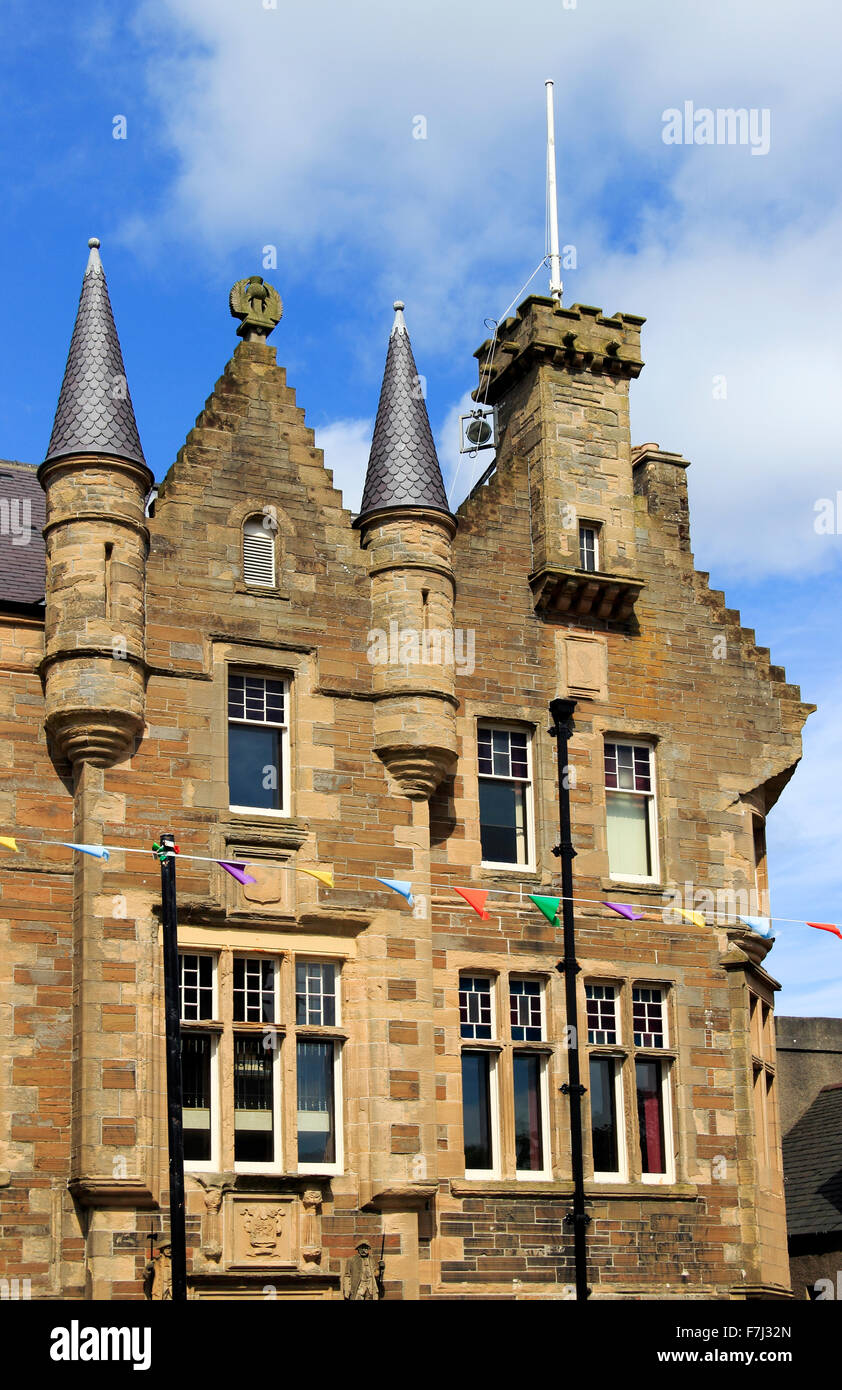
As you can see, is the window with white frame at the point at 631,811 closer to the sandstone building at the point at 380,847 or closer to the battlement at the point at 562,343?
the sandstone building at the point at 380,847

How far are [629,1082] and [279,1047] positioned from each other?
5254 millimetres

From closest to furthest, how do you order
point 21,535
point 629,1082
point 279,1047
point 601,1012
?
point 279,1047 < point 629,1082 < point 601,1012 < point 21,535

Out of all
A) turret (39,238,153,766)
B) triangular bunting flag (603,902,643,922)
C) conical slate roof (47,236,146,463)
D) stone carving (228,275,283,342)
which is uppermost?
stone carving (228,275,283,342)

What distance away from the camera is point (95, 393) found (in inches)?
967

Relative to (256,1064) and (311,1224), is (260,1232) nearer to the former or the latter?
(311,1224)

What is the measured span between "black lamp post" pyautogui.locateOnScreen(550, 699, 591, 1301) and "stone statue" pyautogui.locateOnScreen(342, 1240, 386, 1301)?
252cm

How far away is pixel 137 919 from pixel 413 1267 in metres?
5.37

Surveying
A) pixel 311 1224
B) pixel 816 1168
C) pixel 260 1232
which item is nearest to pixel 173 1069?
pixel 260 1232

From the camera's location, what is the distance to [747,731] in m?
28.7

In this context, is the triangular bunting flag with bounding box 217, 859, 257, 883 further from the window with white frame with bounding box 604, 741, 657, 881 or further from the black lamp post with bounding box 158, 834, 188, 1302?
the window with white frame with bounding box 604, 741, 657, 881

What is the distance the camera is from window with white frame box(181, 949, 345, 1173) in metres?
23.0

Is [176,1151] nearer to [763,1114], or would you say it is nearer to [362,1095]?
[362,1095]

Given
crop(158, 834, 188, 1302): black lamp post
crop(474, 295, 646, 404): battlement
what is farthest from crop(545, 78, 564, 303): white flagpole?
crop(158, 834, 188, 1302): black lamp post
